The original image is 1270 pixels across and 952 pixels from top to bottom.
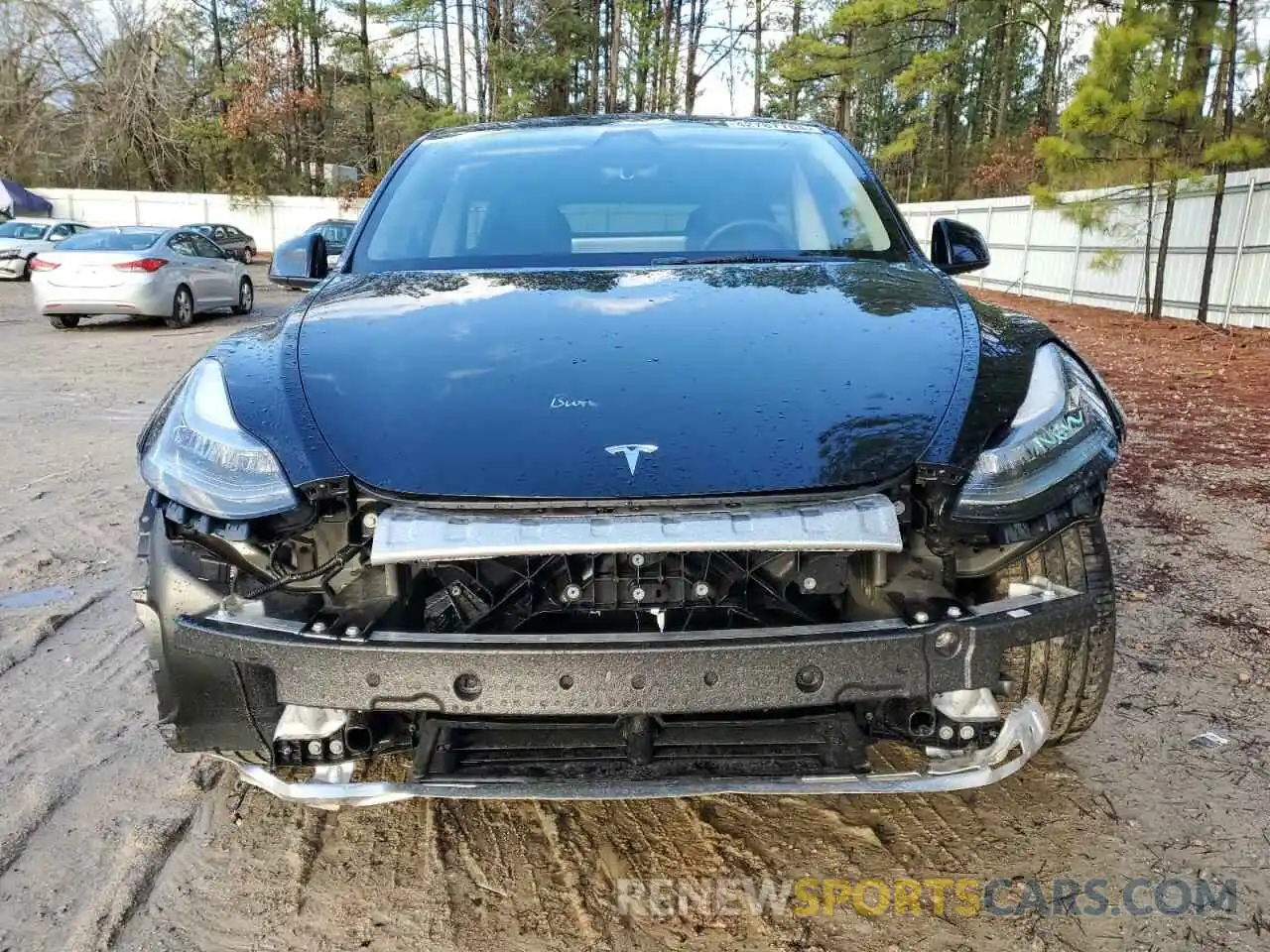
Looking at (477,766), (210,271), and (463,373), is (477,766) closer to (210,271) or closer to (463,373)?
(463,373)

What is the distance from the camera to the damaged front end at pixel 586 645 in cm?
168

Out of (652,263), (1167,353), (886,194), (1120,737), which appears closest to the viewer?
(1120,737)

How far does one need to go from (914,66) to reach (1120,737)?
2720 centimetres

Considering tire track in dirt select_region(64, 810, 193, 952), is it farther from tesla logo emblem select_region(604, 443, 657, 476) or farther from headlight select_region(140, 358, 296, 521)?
tesla logo emblem select_region(604, 443, 657, 476)

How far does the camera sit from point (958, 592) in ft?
6.27

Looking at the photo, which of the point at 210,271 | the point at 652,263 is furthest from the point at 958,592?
the point at 210,271

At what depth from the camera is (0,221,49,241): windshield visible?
21703 mm

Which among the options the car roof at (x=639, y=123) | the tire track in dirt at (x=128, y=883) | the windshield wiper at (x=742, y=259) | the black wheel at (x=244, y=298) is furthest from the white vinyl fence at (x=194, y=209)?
the tire track in dirt at (x=128, y=883)

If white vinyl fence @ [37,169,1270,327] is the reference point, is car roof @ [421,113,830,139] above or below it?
above

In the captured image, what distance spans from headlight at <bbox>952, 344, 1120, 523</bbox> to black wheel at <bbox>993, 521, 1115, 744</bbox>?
13 centimetres

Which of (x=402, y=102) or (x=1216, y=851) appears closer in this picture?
(x=1216, y=851)

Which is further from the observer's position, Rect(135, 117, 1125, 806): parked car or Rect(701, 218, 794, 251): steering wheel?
Rect(701, 218, 794, 251): steering wheel

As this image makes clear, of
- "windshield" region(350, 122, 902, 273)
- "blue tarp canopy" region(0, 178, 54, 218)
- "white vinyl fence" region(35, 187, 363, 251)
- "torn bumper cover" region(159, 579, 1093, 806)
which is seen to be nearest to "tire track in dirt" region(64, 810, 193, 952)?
"torn bumper cover" region(159, 579, 1093, 806)

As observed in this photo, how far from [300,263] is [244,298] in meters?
13.3
